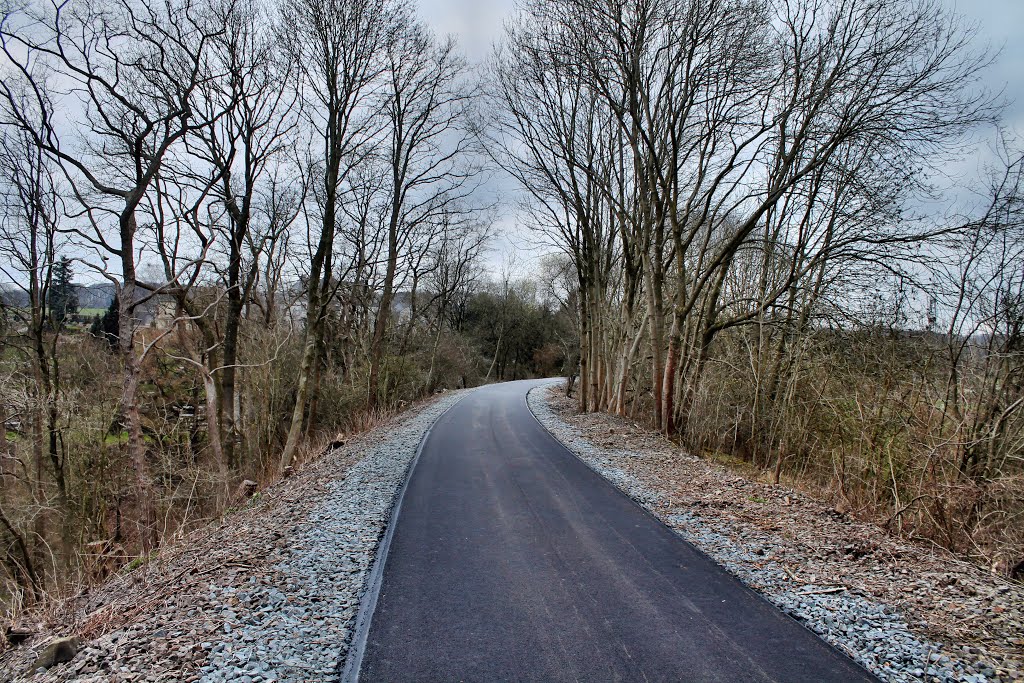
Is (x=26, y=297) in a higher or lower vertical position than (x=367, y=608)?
higher

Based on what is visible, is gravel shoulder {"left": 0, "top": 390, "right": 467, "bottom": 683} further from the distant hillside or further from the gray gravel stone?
the distant hillside

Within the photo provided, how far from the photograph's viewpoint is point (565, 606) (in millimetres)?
4387

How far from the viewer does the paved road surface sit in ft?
11.7

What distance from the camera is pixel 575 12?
1140 centimetres

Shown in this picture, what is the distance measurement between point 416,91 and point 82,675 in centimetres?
1615

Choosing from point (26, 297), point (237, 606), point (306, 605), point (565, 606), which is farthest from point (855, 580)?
point (26, 297)

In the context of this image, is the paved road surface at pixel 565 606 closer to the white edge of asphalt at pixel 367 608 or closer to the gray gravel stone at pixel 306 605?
the white edge of asphalt at pixel 367 608

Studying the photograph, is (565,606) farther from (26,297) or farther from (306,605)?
(26,297)

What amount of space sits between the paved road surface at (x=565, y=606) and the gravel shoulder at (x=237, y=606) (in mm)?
408

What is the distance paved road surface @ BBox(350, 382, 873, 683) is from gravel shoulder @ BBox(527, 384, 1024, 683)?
28cm

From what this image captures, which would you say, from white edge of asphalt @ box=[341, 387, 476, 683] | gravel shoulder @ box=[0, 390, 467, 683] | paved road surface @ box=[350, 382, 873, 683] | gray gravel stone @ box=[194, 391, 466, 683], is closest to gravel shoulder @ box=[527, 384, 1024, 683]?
paved road surface @ box=[350, 382, 873, 683]

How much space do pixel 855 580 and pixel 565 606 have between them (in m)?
2.68

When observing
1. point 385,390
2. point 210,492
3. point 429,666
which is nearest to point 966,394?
point 429,666

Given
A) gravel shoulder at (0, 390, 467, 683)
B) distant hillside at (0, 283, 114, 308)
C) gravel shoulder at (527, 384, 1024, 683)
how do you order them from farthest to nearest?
distant hillside at (0, 283, 114, 308) → gravel shoulder at (527, 384, 1024, 683) → gravel shoulder at (0, 390, 467, 683)
